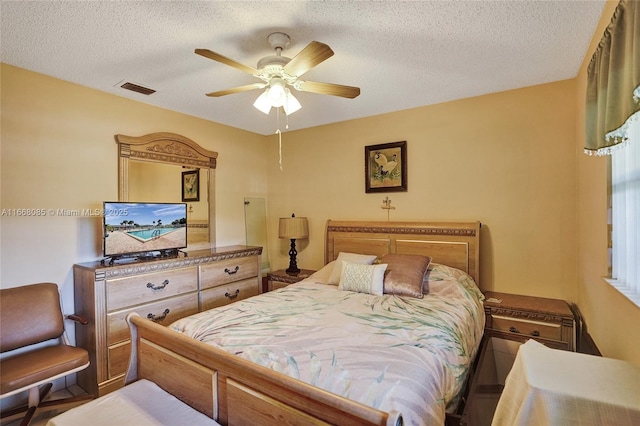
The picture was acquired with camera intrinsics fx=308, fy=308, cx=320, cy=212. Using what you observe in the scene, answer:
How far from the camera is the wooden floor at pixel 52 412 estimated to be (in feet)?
7.19

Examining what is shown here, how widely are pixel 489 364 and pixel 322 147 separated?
116 inches

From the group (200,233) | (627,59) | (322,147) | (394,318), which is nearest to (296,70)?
(627,59)

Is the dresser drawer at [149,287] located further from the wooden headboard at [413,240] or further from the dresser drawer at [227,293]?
the wooden headboard at [413,240]

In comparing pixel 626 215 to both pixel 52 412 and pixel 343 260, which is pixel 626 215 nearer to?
pixel 343 260

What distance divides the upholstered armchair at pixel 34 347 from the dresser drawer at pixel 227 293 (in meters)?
1.06

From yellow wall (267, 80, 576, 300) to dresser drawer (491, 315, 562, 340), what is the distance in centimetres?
44

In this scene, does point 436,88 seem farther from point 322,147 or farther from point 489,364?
point 489,364

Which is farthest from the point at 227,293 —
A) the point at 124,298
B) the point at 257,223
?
the point at 257,223

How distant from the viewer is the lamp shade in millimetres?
3975

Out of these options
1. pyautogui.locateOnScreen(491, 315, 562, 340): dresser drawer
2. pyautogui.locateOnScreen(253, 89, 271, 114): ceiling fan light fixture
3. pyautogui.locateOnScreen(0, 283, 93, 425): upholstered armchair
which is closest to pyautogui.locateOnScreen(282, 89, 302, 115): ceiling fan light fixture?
pyautogui.locateOnScreen(253, 89, 271, 114): ceiling fan light fixture

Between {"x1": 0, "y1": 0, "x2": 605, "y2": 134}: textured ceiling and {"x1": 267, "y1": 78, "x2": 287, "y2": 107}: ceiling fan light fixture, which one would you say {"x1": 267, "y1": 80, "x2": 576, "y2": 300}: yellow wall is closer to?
{"x1": 0, "y1": 0, "x2": 605, "y2": 134}: textured ceiling

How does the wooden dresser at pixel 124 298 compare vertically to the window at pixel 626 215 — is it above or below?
below

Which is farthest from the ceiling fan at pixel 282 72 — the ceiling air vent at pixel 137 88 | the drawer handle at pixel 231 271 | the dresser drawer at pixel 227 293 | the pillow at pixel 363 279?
the dresser drawer at pixel 227 293

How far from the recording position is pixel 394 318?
2.07 meters
